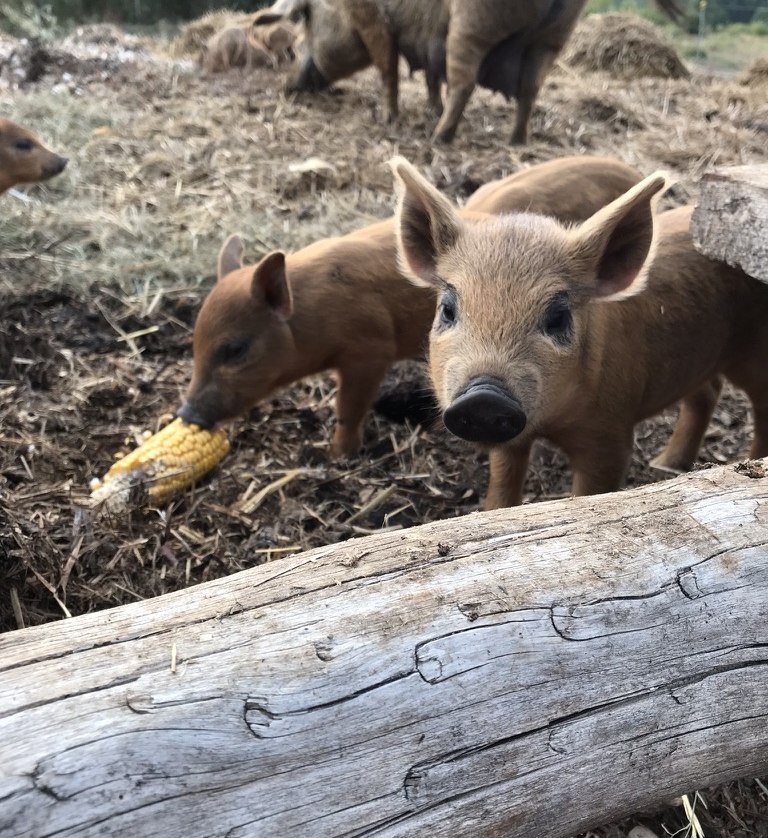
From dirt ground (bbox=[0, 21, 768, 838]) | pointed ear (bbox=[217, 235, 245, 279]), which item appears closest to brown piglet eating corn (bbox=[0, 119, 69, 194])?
dirt ground (bbox=[0, 21, 768, 838])

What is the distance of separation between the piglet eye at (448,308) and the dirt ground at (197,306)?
1054 millimetres

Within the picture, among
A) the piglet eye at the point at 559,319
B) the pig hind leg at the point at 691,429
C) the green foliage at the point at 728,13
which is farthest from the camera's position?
the green foliage at the point at 728,13

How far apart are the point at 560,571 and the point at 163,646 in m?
0.84

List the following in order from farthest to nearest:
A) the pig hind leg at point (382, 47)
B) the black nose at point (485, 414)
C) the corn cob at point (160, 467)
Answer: the pig hind leg at point (382, 47) → the corn cob at point (160, 467) → the black nose at point (485, 414)

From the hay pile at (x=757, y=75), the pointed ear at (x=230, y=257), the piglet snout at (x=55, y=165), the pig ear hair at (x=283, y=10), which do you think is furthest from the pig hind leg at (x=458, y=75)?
the hay pile at (x=757, y=75)

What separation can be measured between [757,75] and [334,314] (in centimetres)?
1097

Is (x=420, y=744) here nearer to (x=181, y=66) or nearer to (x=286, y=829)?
(x=286, y=829)

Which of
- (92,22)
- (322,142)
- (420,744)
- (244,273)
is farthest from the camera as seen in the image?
(92,22)

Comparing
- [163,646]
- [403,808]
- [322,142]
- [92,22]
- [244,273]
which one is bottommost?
[92,22]

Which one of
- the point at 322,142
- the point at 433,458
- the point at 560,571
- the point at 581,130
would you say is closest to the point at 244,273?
the point at 433,458

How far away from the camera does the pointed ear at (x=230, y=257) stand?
4.47m

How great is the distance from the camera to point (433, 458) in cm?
412

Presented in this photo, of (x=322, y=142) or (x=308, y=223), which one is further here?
(x=322, y=142)

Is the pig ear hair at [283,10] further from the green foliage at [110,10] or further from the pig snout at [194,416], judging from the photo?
the green foliage at [110,10]
